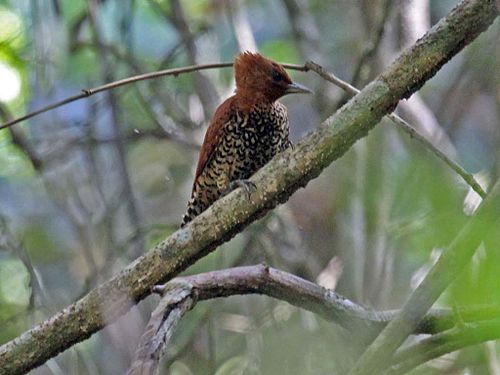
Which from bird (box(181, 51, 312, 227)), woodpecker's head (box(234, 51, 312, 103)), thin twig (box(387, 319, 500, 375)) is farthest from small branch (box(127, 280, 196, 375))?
woodpecker's head (box(234, 51, 312, 103))

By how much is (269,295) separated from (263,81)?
1685mm

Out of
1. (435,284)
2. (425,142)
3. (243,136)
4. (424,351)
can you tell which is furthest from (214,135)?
(435,284)

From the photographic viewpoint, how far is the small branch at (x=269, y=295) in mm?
2113

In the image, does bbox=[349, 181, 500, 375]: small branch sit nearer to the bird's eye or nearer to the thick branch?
the thick branch

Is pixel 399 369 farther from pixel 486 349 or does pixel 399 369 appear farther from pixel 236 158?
pixel 236 158

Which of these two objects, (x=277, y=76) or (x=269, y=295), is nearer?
(x=269, y=295)

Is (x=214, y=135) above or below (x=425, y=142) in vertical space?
above

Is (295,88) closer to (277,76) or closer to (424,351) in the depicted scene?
(277,76)

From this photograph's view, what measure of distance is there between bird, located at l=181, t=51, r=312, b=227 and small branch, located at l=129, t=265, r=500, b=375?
1.44 metres

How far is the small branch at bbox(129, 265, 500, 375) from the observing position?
2113mm

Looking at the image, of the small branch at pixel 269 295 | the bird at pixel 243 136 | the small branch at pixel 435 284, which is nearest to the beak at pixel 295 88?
the bird at pixel 243 136

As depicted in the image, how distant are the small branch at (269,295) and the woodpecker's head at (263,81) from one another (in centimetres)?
163

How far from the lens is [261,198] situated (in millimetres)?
2299

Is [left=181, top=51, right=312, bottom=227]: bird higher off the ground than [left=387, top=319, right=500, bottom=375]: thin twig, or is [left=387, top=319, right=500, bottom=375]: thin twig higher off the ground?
[left=181, top=51, right=312, bottom=227]: bird
